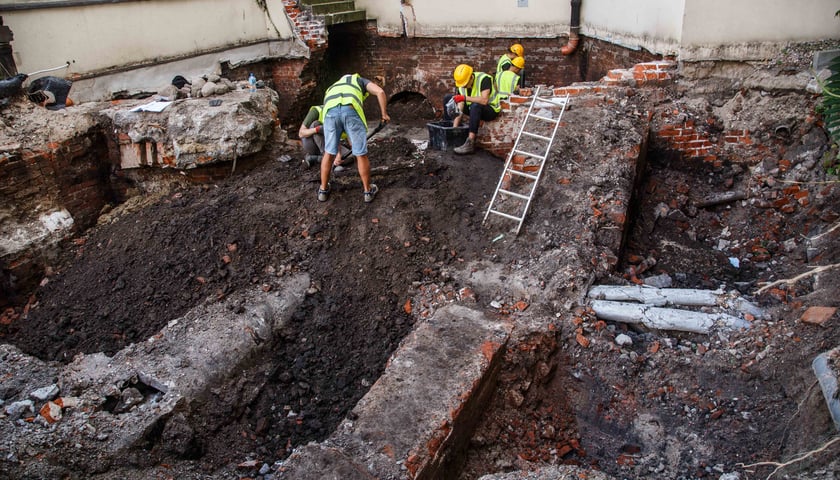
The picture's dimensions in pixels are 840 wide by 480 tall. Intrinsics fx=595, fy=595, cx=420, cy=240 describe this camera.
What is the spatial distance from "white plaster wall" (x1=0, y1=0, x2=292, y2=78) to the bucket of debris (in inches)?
161

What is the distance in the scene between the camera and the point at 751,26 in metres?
6.48

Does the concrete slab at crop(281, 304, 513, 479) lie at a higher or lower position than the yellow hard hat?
lower

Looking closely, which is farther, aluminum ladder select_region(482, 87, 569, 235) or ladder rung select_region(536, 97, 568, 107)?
ladder rung select_region(536, 97, 568, 107)

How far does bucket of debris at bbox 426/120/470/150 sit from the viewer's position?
702cm

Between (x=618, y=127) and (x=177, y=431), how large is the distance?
5161 millimetres

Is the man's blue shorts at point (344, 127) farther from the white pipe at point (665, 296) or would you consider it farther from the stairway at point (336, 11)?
the stairway at point (336, 11)

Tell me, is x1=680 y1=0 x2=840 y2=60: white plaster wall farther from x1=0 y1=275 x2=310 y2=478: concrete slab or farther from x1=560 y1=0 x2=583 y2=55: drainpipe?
x1=0 y1=275 x2=310 y2=478: concrete slab

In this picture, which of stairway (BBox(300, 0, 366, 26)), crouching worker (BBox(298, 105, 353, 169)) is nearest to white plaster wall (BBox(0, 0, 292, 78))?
stairway (BBox(300, 0, 366, 26))

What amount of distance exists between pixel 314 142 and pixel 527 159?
2.34m

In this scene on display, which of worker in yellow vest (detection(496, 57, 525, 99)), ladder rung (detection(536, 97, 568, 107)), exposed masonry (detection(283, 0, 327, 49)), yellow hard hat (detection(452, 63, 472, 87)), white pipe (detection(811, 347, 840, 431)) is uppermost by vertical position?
exposed masonry (detection(283, 0, 327, 49))

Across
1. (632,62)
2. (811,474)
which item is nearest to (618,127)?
(632,62)

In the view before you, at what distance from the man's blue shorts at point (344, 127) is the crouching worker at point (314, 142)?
11.9 inches

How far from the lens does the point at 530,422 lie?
4.16m

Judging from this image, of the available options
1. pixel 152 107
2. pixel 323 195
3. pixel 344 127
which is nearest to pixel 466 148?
pixel 344 127
